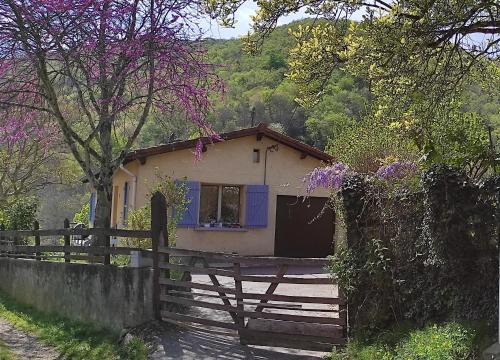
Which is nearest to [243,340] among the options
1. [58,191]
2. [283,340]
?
[283,340]

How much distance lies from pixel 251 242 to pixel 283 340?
10.7 metres

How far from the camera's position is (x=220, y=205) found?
1855 centimetres

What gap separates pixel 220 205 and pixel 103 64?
7.71 m

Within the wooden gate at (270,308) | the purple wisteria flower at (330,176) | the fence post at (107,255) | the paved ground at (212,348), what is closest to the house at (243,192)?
the purple wisteria flower at (330,176)

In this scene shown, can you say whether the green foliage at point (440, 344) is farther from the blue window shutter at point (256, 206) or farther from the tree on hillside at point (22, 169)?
the tree on hillside at point (22, 169)

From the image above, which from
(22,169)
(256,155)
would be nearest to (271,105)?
(22,169)

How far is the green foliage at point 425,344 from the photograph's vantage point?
5.56 m

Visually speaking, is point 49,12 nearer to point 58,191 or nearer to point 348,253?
point 348,253

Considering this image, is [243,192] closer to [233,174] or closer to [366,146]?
[233,174]

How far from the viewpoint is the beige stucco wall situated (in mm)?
17500

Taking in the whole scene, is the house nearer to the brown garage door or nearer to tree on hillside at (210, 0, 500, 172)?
the brown garage door

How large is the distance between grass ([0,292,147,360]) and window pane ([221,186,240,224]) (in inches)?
290

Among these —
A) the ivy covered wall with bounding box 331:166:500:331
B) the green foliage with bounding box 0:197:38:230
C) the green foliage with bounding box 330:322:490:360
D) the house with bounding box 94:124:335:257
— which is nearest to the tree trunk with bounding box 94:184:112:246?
the house with bounding box 94:124:335:257

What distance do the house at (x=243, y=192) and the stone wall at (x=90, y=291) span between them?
201 inches
